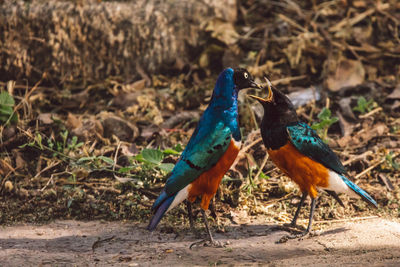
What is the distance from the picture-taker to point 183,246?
11.1 feet

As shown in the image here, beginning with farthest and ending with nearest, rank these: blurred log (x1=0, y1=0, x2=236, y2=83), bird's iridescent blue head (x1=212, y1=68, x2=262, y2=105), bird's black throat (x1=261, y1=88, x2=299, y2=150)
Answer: blurred log (x1=0, y1=0, x2=236, y2=83)
bird's black throat (x1=261, y1=88, x2=299, y2=150)
bird's iridescent blue head (x1=212, y1=68, x2=262, y2=105)

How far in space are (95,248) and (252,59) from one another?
3211 millimetres

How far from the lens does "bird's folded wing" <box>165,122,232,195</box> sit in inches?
133

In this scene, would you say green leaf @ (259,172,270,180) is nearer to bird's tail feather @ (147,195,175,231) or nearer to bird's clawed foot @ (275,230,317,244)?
bird's clawed foot @ (275,230,317,244)

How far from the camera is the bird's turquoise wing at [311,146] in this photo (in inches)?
142

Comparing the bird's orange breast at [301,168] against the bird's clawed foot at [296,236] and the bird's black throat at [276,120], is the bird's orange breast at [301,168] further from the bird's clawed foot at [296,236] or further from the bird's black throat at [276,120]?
the bird's clawed foot at [296,236]

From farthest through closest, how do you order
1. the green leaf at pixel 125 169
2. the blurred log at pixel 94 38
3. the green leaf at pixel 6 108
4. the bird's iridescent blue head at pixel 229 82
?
1. the blurred log at pixel 94 38
2. the green leaf at pixel 6 108
3. the green leaf at pixel 125 169
4. the bird's iridescent blue head at pixel 229 82

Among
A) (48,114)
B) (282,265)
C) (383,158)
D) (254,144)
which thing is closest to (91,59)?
(48,114)

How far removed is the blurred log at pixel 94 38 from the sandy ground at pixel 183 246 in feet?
8.47

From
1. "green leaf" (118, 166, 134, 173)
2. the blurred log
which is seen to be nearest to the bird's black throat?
"green leaf" (118, 166, 134, 173)

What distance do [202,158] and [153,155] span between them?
2.46 feet

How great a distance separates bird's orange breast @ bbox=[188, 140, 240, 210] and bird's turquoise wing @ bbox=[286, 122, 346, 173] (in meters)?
0.45

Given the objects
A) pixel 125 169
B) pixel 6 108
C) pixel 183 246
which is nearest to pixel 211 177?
pixel 183 246

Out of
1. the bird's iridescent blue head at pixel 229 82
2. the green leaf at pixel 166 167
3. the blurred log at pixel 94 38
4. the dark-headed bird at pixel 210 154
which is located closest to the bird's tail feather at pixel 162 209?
the dark-headed bird at pixel 210 154
